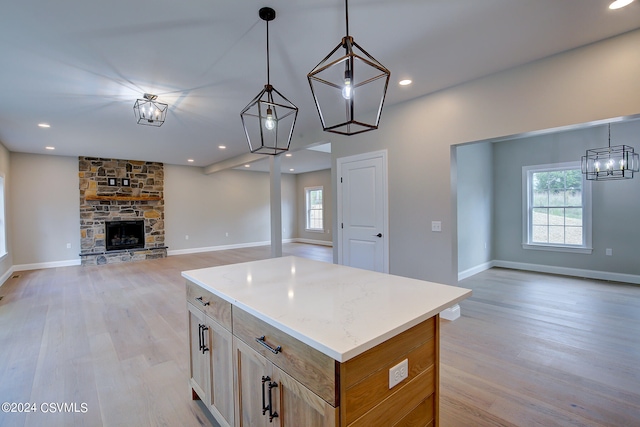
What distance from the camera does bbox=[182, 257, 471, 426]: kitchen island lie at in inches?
40.3

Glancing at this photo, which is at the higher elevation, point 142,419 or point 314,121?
point 314,121

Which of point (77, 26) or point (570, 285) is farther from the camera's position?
point (570, 285)

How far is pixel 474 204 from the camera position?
225 inches

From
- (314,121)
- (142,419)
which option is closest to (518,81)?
(314,121)

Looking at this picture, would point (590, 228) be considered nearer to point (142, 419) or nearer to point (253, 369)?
point (253, 369)

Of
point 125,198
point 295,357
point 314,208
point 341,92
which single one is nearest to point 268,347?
point 295,357

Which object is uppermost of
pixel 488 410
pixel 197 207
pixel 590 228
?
pixel 197 207

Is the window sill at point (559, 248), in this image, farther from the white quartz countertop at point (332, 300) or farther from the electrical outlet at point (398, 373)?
the electrical outlet at point (398, 373)

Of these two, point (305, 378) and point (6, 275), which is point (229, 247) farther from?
point (305, 378)

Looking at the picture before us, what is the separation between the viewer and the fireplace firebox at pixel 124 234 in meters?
7.73

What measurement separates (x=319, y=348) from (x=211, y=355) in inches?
45.0

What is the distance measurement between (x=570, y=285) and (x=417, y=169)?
3612 millimetres

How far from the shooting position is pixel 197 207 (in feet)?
30.1

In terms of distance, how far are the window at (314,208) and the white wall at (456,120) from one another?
6.16 m
